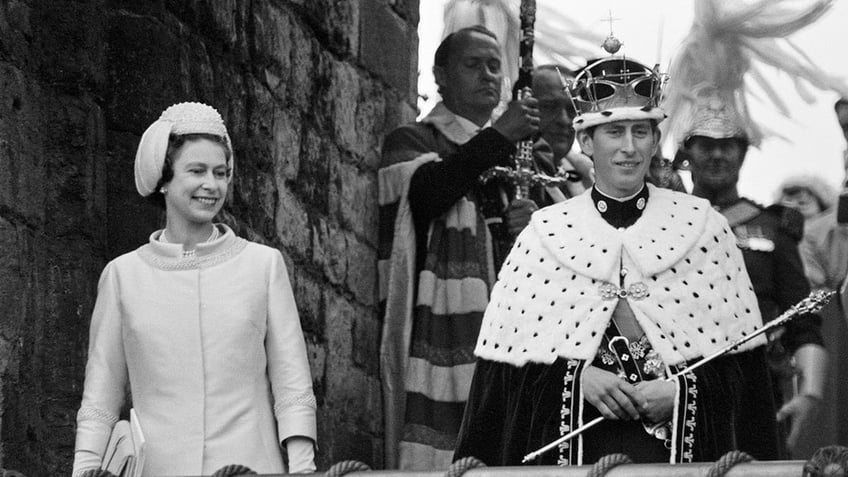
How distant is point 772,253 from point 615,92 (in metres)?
1.87

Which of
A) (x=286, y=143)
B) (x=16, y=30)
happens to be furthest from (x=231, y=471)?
(x=286, y=143)

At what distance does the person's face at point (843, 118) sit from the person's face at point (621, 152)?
8.54 feet

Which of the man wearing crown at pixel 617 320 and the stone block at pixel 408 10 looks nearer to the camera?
the man wearing crown at pixel 617 320

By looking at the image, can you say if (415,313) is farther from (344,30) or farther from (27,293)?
(27,293)

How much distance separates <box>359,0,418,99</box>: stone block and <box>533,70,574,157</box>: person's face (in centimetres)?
56

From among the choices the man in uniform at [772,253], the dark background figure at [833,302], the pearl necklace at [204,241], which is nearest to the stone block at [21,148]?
the pearl necklace at [204,241]

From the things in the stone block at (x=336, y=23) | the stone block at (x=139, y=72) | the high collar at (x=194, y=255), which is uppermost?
the stone block at (x=336, y=23)

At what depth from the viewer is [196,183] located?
7.04m

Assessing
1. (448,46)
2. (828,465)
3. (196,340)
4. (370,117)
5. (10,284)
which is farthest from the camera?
(448,46)

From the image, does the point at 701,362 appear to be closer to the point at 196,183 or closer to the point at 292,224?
the point at 196,183

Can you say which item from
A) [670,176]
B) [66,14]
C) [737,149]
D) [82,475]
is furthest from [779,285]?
[82,475]

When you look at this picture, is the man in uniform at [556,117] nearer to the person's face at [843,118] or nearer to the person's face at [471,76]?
the person's face at [471,76]

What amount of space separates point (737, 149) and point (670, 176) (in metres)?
0.80

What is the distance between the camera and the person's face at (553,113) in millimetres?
11430
